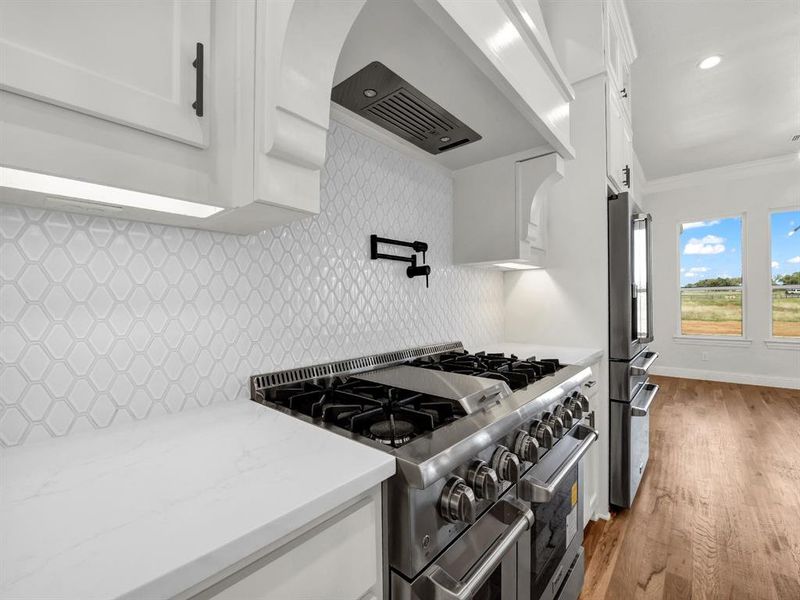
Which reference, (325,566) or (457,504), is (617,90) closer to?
(457,504)

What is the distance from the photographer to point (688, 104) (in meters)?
3.63

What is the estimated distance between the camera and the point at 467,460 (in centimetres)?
79

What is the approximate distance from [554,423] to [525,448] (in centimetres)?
24

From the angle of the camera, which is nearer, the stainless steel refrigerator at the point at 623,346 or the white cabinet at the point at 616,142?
the stainless steel refrigerator at the point at 623,346

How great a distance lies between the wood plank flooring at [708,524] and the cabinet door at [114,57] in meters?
2.16

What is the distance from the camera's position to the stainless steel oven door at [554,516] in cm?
106

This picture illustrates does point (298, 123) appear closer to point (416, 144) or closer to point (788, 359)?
point (416, 144)

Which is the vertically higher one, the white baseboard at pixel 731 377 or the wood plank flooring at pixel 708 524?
the white baseboard at pixel 731 377

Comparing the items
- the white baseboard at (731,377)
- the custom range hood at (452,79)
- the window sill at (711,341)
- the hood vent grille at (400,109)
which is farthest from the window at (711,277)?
the hood vent grille at (400,109)

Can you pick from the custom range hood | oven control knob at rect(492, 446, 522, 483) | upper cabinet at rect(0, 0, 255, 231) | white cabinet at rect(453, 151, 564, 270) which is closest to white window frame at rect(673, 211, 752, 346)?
white cabinet at rect(453, 151, 564, 270)

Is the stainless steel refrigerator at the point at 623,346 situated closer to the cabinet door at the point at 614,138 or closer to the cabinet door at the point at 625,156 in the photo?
the cabinet door at the point at 614,138

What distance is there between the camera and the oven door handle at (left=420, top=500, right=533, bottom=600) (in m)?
0.70

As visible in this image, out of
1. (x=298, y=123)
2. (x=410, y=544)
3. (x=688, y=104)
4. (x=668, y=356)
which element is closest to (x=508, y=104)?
(x=298, y=123)

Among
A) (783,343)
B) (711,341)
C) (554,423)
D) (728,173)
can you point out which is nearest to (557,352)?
(554,423)
